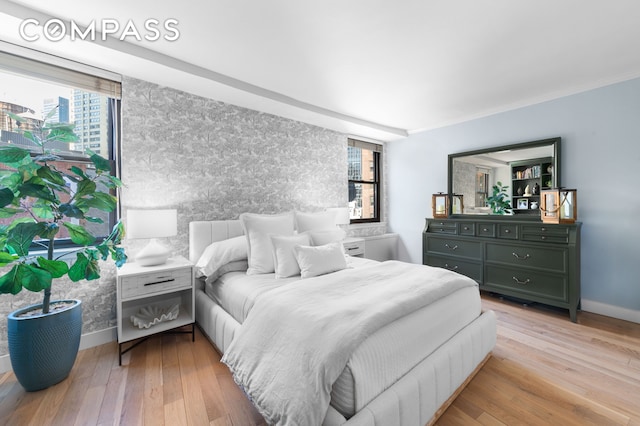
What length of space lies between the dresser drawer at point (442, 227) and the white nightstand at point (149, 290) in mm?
3251

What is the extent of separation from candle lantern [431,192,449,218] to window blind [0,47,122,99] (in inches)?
159

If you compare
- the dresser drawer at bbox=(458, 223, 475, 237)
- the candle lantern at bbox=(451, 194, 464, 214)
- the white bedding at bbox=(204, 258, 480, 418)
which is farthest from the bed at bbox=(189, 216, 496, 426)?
the candle lantern at bbox=(451, 194, 464, 214)

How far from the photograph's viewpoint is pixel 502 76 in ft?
8.97

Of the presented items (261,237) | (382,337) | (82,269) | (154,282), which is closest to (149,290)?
(154,282)

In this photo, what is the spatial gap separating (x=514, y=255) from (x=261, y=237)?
2.94 metres

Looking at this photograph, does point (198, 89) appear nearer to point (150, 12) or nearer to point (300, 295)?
point (150, 12)

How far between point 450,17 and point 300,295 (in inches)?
84.0

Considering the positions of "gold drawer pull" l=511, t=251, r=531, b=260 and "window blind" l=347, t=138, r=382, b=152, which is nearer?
"gold drawer pull" l=511, t=251, r=531, b=260

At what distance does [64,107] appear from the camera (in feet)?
7.82

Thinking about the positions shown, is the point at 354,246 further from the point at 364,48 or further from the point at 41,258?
the point at 41,258

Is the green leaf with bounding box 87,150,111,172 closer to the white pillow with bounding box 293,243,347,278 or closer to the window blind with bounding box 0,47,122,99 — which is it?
the window blind with bounding box 0,47,122,99

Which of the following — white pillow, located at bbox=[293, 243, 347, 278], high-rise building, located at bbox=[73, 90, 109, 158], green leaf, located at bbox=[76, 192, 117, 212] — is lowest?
white pillow, located at bbox=[293, 243, 347, 278]

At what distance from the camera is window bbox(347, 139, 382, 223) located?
4.76 metres

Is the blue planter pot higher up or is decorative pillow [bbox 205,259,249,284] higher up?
decorative pillow [bbox 205,259,249,284]
